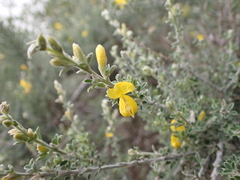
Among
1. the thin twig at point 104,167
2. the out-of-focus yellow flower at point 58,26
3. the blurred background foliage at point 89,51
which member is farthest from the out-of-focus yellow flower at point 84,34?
the thin twig at point 104,167

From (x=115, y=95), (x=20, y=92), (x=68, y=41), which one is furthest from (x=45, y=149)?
(x=68, y=41)

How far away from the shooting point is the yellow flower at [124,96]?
2.18 ft

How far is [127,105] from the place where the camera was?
688 mm

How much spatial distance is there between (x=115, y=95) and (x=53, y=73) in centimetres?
200

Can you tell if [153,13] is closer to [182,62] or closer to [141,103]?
[182,62]

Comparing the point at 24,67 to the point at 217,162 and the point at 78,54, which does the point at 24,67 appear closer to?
the point at 78,54

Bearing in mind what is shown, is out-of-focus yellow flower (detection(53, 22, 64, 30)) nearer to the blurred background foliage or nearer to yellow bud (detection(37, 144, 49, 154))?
the blurred background foliage

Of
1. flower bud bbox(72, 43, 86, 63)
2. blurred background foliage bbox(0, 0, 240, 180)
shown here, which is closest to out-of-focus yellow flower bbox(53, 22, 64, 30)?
blurred background foliage bbox(0, 0, 240, 180)

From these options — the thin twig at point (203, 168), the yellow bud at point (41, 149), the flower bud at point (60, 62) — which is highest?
the flower bud at point (60, 62)

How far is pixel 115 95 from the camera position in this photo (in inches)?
26.6

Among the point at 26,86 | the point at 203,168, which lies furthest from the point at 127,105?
the point at 26,86

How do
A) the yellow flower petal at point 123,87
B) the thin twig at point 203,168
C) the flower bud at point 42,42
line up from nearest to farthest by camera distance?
the flower bud at point 42,42
the yellow flower petal at point 123,87
the thin twig at point 203,168

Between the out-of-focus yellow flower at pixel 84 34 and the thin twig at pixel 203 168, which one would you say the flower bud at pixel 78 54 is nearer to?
the thin twig at pixel 203 168

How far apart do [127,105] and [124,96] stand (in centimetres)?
3
